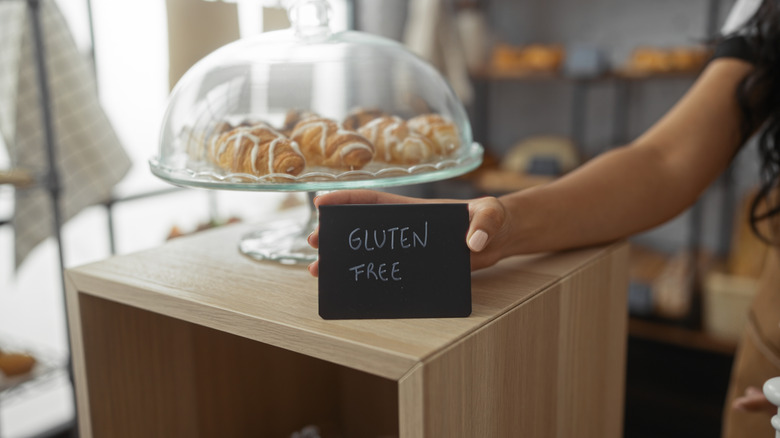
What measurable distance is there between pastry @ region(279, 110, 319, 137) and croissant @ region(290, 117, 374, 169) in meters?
0.04

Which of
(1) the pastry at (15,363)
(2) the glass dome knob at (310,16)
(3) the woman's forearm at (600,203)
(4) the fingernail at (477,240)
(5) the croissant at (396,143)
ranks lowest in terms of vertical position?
(1) the pastry at (15,363)

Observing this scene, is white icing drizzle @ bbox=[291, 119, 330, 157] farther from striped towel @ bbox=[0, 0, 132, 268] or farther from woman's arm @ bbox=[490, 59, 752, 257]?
striped towel @ bbox=[0, 0, 132, 268]

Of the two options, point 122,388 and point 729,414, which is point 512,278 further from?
point 729,414

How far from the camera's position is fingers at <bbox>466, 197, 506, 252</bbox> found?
0.63m

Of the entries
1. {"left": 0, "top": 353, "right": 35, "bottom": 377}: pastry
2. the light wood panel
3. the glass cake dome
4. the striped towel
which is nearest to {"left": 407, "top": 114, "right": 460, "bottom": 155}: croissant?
the glass cake dome

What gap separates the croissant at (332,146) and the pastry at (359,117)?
0.05m

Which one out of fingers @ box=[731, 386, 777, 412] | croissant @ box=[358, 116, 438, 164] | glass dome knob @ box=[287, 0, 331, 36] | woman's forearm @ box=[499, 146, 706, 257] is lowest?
fingers @ box=[731, 386, 777, 412]

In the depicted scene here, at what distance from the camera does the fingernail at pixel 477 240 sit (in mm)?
627

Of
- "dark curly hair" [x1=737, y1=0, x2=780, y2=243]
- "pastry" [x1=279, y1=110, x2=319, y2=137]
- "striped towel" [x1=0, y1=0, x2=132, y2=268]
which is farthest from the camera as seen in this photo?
"striped towel" [x1=0, y1=0, x2=132, y2=268]

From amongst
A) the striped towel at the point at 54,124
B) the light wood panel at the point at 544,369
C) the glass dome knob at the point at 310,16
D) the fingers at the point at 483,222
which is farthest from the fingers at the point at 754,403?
the striped towel at the point at 54,124

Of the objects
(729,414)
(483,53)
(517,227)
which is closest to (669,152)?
(517,227)

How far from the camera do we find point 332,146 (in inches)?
30.4

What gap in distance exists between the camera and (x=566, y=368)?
2.57ft

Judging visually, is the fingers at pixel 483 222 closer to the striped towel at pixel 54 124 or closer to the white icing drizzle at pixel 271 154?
the white icing drizzle at pixel 271 154
